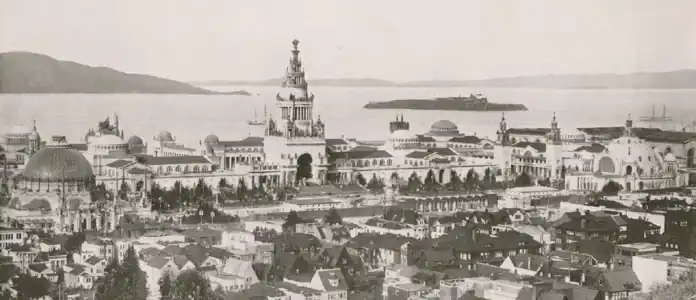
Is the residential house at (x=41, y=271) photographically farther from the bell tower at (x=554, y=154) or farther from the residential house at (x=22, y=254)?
the bell tower at (x=554, y=154)

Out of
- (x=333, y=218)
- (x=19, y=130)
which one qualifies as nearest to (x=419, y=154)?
(x=333, y=218)

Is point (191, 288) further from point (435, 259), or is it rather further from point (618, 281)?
point (618, 281)

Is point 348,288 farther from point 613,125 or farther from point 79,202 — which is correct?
point 613,125

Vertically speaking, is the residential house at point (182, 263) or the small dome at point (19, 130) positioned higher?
the small dome at point (19, 130)

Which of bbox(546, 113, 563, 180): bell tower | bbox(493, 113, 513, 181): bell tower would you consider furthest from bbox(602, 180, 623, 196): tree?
bbox(493, 113, 513, 181): bell tower

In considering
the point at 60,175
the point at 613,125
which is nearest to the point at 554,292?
the point at 613,125

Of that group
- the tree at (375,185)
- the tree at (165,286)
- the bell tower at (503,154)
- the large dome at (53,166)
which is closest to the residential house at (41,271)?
the tree at (165,286)

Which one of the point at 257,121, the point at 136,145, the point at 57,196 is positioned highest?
the point at 257,121
